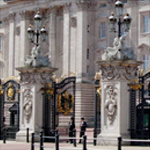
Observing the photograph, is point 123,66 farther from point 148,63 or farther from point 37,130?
point 148,63

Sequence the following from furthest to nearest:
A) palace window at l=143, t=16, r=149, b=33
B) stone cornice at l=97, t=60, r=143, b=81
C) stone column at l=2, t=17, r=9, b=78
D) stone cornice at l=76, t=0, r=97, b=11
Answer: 1. stone column at l=2, t=17, r=9, b=78
2. stone cornice at l=76, t=0, r=97, b=11
3. palace window at l=143, t=16, r=149, b=33
4. stone cornice at l=97, t=60, r=143, b=81

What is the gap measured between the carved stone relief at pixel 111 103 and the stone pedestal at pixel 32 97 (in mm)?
5579

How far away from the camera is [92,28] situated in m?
65.1

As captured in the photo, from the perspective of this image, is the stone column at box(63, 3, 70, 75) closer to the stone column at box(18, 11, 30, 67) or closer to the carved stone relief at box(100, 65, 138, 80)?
the stone column at box(18, 11, 30, 67)

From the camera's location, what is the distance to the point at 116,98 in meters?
27.4

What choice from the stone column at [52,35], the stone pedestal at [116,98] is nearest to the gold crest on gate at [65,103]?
the stone pedestal at [116,98]

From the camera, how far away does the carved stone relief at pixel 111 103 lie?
27359mm

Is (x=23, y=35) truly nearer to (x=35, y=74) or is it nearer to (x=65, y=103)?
(x=65, y=103)

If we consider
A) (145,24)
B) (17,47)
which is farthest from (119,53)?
(17,47)

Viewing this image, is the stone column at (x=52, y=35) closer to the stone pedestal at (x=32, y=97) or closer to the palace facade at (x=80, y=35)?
the palace facade at (x=80, y=35)

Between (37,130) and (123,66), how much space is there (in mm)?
7432

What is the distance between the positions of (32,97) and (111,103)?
20.3 feet

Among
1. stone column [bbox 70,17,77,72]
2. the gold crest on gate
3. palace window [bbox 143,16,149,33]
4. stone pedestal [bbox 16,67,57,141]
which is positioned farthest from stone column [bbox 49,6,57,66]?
stone pedestal [bbox 16,67,57,141]

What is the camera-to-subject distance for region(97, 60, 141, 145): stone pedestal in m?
27.2
